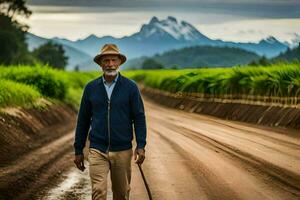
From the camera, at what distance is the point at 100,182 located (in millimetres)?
7941

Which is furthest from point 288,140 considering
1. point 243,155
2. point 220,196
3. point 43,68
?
point 43,68

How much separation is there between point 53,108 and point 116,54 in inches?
824

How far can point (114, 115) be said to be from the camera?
26.3 feet

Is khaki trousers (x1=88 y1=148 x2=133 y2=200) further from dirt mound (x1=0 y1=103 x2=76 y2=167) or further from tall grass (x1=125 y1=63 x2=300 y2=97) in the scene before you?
tall grass (x1=125 y1=63 x2=300 y2=97)

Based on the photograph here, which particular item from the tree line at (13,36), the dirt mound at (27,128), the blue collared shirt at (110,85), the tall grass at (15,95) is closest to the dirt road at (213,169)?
the dirt mound at (27,128)

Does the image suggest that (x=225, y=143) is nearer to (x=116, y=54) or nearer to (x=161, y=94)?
(x=116, y=54)

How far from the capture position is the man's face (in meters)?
8.05

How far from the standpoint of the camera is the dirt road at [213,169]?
11273mm

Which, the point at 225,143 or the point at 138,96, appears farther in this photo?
the point at 225,143

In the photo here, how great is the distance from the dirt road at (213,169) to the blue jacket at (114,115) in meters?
2.93

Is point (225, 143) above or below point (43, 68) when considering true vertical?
below

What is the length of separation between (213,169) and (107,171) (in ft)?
20.6

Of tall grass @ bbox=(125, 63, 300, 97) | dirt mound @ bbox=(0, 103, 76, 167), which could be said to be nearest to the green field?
tall grass @ bbox=(125, 63, 300, 97)

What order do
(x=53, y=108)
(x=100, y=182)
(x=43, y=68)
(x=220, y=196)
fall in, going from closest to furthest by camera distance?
(x=100, y=182) → (x=220, y=196) → (x=53, y=108) → (x=43, y=68)
